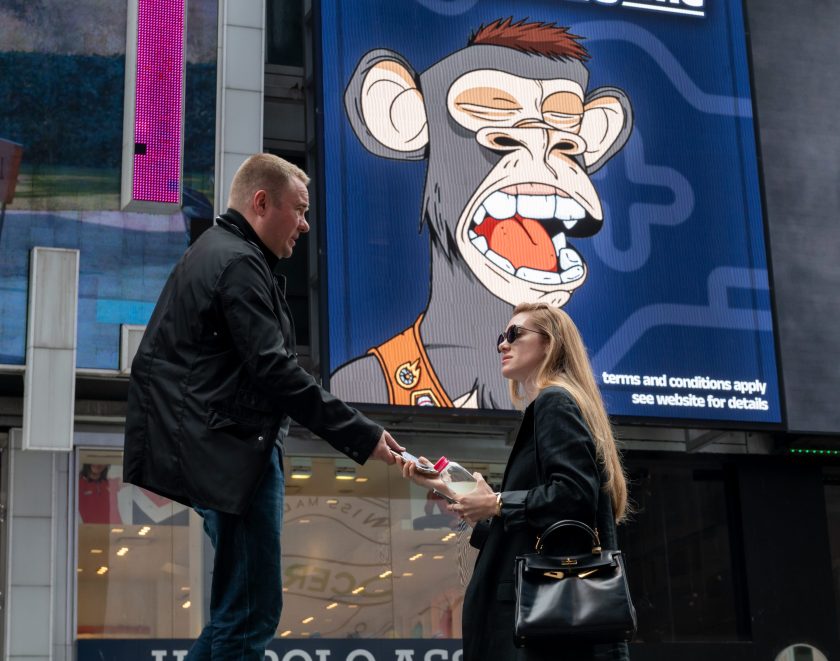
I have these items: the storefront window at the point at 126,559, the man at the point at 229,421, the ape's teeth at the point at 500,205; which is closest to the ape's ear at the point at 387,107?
the ape's teeth at the point at 500,205

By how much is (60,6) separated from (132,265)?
127 inches

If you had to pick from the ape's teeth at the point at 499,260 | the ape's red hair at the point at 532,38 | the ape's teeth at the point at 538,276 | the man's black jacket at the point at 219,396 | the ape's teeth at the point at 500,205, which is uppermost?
the ape's red hair at the point at 532,38

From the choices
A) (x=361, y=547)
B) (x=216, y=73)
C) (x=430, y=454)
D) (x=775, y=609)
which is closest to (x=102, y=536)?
(x=361, y=547)

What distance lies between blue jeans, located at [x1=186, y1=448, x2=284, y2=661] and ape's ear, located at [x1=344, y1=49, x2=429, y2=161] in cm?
1307

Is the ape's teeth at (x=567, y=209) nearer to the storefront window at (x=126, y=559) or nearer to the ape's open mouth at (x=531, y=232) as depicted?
the ape's open mouth at (x=531, y=232)

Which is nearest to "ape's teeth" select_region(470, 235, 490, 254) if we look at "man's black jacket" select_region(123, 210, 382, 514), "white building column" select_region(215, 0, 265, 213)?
"white building column" select_region(215, 0, 265, 213)

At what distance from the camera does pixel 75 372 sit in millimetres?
15484

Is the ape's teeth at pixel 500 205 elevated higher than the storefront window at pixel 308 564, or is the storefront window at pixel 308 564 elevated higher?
the ape's teeth at pixel 500 205

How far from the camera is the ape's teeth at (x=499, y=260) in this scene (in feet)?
57.3

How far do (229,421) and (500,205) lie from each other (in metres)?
13.2

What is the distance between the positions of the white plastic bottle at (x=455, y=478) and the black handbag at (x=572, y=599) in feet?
1.56

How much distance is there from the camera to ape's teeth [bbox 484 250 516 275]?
17.5 m

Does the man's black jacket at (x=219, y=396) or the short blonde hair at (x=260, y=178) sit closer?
the man's black jacket at (x=219, y=396)

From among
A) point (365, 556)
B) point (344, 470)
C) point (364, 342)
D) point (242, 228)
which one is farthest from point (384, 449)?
point (344, 470)
